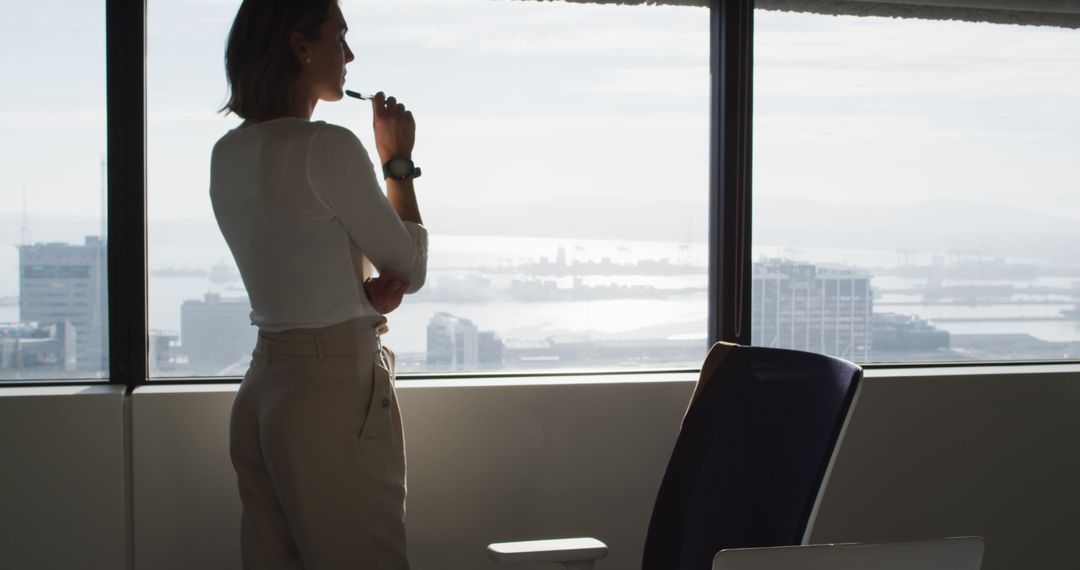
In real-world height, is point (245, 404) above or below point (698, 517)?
above

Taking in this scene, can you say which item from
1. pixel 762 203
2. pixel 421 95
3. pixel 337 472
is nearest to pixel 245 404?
pixel 337 472

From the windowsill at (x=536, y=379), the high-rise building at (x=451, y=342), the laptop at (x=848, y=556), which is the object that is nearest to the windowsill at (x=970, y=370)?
the windowsill at (x=536, y=379)

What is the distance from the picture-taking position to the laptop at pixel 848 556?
949mm

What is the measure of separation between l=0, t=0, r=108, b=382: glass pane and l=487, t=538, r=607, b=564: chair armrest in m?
1.62

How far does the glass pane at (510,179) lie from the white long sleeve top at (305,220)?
89cm

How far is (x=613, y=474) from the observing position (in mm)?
2916

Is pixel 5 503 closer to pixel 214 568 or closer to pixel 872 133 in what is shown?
pixel 214 568

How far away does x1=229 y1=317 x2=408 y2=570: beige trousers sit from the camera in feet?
6.15

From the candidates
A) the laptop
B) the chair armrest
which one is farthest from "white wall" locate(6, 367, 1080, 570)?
the laptop

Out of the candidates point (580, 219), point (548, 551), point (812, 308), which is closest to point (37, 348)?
point (580, 219)

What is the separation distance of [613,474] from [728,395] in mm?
1066

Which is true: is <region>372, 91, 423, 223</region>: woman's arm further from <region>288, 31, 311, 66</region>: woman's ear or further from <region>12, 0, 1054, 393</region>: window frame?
<region>12, 0, 1054, 393</region>: window frame

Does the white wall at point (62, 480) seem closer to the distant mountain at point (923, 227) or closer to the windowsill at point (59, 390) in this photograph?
the windowsill at point (59, 390)

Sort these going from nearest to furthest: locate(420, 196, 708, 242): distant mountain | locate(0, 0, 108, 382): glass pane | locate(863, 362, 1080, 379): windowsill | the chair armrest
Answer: the chair armrest
locate(0, 0, 108, 382): glass pane
locate(420, 196, 708, 242): distant mountain
locate(863, 362, 1080, 379): windowsill
